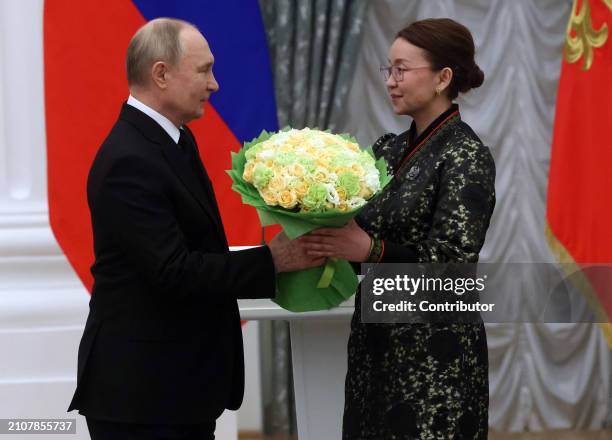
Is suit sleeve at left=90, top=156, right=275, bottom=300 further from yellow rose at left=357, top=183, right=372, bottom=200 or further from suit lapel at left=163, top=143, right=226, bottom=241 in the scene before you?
yellow rose at left=357, top=183, right=372, bottom=200

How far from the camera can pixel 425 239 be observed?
2357 mm

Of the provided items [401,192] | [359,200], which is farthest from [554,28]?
[359,200]

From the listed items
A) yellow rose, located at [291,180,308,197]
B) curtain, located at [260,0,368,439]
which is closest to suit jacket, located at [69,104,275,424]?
yellow rose, located at [291,180,308,197]

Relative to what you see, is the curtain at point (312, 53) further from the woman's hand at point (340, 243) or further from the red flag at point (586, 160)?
the woman's hand at point (340, 243)

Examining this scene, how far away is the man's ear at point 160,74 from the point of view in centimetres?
214

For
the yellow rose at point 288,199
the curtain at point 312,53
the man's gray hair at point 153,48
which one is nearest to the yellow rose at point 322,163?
the yellow rose at point 288,199

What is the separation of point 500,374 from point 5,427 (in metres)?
2.39

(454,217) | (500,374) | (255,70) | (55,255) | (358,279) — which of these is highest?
(255,70)

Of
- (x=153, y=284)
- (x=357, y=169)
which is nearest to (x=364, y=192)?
(x=357, y=169)

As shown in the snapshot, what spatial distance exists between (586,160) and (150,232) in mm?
2372

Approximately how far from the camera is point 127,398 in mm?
2086

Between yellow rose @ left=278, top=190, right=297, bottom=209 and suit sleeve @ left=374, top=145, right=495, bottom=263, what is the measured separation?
0.34m

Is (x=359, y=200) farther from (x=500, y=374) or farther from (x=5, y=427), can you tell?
(x=500, y=374)

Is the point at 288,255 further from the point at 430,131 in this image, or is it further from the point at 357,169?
the point at 430,131
